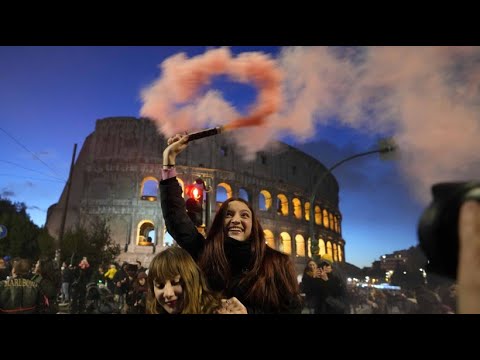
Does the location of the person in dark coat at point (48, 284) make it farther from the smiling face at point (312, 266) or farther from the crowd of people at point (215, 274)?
the smiling face at point (312, 266)

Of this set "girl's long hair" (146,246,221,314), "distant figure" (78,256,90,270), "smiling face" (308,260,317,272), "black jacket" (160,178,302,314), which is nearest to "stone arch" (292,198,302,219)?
"smiling face" (308,260,317,272)

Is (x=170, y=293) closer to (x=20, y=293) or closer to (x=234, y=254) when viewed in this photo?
(x=234, y=254)

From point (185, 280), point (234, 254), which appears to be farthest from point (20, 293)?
point (234, 254)

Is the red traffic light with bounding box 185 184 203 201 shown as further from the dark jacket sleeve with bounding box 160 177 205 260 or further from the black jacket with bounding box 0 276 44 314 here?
the black jacket with bounding box 0 276 44 314

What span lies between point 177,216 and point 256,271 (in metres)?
1.45

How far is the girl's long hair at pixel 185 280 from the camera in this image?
463cm

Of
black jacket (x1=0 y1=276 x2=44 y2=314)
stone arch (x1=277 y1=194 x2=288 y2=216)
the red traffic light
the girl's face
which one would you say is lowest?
black jacket (x1=0 y1=276 x2=44 y2=314)

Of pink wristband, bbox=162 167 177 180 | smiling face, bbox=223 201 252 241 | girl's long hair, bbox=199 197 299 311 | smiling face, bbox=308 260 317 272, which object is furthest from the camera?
smiling face, bbox=308 260 317 272

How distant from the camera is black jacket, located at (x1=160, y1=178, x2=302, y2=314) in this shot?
4.60 m

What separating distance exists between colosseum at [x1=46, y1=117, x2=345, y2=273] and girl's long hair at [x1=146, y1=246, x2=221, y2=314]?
5721 mm

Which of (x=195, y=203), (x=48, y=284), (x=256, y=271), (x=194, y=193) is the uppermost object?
(x=194, y=193)

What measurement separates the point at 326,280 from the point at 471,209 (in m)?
4.51

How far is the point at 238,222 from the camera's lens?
16.3 feet
